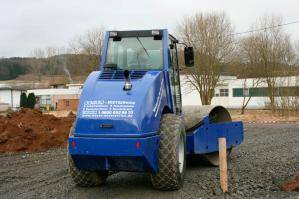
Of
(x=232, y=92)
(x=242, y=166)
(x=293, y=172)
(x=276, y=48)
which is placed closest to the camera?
(x=293, y=172)

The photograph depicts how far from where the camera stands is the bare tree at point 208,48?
44469mm

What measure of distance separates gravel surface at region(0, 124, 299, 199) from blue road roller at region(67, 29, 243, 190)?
369 mm

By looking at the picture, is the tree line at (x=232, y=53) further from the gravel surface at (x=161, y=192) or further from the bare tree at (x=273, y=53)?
the gravel surface at (x=161, y=192)

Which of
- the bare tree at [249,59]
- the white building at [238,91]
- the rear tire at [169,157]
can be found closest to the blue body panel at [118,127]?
the rear tire at [169,157]

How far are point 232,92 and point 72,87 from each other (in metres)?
32.2

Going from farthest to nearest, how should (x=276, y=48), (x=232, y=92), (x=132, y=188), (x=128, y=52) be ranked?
(x=232, y=92)
(x=276, y=48)
(x=128, y=52)
(x=132, y=188)

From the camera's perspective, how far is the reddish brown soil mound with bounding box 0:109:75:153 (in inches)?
643

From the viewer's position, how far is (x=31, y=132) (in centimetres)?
1730

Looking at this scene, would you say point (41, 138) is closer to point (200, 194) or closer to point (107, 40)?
point (107, 40)

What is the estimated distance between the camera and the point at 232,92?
6581cm

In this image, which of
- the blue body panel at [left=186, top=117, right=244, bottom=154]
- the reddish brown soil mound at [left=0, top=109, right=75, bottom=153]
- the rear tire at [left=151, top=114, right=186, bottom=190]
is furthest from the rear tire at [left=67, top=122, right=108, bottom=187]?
the reddish brown soil mound at [left=0, top=109, right=75, bottom=153]

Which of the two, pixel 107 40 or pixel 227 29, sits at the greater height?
pixel 227 29

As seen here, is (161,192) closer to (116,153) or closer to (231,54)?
(116,153)

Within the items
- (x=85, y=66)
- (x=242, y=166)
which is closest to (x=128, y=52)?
(x=242, y=166)
